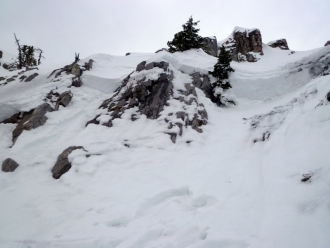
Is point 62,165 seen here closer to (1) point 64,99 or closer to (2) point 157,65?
(1) point 64,99

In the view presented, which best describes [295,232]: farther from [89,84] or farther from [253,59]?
[253,59]

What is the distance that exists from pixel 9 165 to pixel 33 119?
11.1 feet

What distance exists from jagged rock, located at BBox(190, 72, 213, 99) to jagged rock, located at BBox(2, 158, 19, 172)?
11.8 metres

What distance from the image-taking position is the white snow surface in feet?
13.3

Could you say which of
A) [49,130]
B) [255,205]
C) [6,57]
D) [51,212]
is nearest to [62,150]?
[49,130]

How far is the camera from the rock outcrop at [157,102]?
10.7 meters

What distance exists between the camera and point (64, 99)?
41.0 feet

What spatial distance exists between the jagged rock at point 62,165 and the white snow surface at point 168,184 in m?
0.29

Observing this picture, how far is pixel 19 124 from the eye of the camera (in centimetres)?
1071

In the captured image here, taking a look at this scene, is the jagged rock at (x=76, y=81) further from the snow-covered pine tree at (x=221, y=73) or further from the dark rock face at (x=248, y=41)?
the dark rock face at (x=248, y=41)

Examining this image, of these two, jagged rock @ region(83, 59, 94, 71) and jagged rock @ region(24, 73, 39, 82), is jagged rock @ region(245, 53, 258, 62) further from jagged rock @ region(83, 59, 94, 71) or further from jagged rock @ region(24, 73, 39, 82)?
jagged rock @ region(24, 73, 39, 82)

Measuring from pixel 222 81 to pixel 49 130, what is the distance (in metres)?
12.4

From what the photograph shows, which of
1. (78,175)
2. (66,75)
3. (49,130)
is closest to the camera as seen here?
(78,175)

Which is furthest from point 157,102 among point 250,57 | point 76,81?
point 250,57
